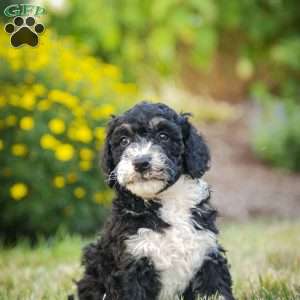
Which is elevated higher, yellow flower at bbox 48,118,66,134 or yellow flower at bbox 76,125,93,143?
yellow flower at bbox 48,118,66,134

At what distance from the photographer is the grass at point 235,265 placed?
198 inches

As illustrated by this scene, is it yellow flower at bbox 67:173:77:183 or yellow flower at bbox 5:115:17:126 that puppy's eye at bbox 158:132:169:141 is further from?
yellow flower at bbox 5:115:17:126

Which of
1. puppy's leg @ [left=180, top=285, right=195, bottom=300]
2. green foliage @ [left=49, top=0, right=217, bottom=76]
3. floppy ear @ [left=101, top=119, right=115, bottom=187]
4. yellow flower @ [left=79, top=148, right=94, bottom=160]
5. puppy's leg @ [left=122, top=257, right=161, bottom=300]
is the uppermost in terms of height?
green foliage @ [left=49, top=0, right=217, bottom=76]

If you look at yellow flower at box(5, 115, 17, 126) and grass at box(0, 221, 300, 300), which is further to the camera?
yellow flower at box(5, 115, 17, 126)

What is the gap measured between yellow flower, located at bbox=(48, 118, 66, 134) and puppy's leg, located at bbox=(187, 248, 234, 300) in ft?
13.6

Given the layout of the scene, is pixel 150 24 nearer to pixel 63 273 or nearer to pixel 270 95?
pixel 270 95

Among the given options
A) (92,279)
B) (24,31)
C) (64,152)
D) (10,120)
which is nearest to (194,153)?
(92,279)

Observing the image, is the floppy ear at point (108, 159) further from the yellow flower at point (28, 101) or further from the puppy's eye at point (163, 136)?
the yellow flower at point (28, 101)

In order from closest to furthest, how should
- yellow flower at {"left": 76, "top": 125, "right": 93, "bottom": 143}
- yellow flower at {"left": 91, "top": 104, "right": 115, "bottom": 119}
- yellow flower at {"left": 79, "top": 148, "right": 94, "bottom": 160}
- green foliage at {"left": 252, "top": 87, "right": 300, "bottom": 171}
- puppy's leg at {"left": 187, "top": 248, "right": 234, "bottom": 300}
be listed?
puppy's leg at {"left": 187, "top": 248, "right": 234, "bottom": 300}, yellow flower at {"left": 76, "top": 125, "right": 93, "bottom": 143}, yellow flower at {"left": 79, "top": 148, "right": 94, "bottom": 160}, yellow flower at {"left": 91, "top": 104, "right": 115, "bottom": 119}, green foliage at {"left": 252, "top": 87, "right": 300, "bottom": 171}

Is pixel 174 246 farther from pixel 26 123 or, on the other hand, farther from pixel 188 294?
pixel 26 123

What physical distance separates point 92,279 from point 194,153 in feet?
3.58

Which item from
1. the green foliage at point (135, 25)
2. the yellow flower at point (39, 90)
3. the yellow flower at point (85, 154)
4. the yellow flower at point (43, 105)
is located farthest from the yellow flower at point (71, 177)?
the green foliage at point (135, 25)

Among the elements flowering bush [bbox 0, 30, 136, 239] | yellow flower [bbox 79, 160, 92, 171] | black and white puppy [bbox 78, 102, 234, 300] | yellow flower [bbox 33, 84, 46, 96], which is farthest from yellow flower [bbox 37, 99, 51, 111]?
black and white puppy [bbox 78, 102, 234, 300]

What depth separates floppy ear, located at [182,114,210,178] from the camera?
4.45 meters
